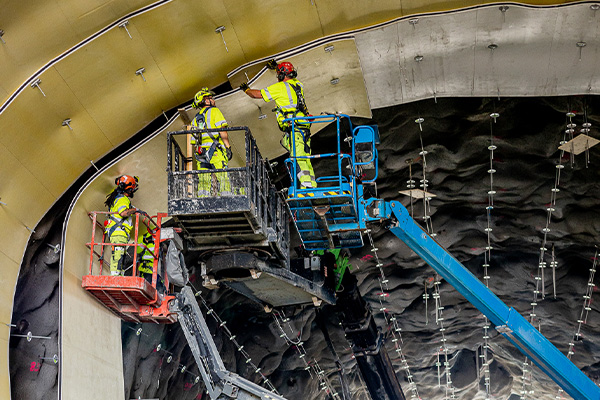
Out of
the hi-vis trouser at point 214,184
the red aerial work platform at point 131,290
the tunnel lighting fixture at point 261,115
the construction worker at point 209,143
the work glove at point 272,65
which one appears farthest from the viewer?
the tunnel lighting fixture at point 261,115

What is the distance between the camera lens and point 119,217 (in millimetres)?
11328

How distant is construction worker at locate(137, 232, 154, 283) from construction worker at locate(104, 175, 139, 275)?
458 mm

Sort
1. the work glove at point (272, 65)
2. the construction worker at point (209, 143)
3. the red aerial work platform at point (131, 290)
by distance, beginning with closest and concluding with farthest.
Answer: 1. the construction worker at point (209, 143)
2. the red aerial work platform at point (131, 290)
3. the work glove at point (272, 65)

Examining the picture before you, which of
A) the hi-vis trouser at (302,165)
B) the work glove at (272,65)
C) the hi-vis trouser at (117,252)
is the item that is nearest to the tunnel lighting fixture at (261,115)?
the work glove at (272,65)

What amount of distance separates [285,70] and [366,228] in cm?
273

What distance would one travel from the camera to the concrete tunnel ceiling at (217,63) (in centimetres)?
1036

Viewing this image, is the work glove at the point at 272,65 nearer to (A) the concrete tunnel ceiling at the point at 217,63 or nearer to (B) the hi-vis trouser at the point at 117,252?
(A) the concrete tunnel ceiling at the point at 217,63

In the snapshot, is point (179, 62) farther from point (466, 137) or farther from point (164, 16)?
point (466, 137)

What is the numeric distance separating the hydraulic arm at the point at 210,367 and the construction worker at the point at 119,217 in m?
1.23

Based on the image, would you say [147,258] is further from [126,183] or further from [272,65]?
[272,65]

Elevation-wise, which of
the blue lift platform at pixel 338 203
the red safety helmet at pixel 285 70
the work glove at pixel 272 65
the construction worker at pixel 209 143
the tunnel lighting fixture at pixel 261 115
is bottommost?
the blue lift platform at pixel 338 203

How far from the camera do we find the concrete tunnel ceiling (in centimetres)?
1036

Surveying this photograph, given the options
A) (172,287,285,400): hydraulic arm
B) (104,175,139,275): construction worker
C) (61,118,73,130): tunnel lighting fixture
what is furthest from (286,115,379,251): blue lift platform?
(61,118,73,130): tunnel lighting fixture

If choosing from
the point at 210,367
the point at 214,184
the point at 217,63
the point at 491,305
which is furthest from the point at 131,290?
the point at 491,305
